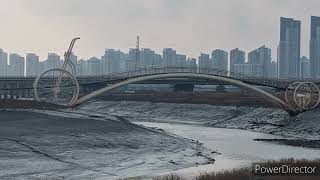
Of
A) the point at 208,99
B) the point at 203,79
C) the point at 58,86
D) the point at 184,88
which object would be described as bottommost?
the point at 208,99

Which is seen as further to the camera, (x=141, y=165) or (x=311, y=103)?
(x=311, y=103)

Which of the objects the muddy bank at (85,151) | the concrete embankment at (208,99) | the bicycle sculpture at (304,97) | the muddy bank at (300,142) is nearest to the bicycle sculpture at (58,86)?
the concrete embankment at (208,99)

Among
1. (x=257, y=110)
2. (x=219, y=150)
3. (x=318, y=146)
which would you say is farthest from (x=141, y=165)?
(x=257, y=110)

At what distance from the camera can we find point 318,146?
4756 cm

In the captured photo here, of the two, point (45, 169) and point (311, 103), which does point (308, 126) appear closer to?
point (311, 103)

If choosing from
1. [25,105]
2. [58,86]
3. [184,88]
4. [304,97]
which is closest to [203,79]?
[304,97]

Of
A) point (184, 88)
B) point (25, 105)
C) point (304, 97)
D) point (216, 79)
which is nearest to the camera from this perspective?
point (304, 97)

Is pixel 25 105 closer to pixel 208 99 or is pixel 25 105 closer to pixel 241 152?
pixel 208 99

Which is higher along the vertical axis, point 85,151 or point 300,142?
point 85,151

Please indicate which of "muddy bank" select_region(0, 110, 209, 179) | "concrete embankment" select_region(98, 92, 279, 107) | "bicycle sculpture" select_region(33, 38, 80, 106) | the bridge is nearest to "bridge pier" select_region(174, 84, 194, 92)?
"concrete embankment" select_region(98, 92, 279, 107)

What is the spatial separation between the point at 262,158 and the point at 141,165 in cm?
956

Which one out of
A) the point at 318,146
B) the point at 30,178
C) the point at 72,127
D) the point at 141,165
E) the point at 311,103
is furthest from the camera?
the point at 311,103

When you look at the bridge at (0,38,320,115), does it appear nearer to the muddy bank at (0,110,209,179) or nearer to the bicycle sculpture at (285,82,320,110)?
the bicycle sculpture at (285,82,320,110)

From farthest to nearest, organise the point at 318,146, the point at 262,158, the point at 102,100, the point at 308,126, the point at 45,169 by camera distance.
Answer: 1. the point at 102,100
2. the point at 308,126
3. the point at 318,146
4. the point at 262,158
5. the point at 45,169
